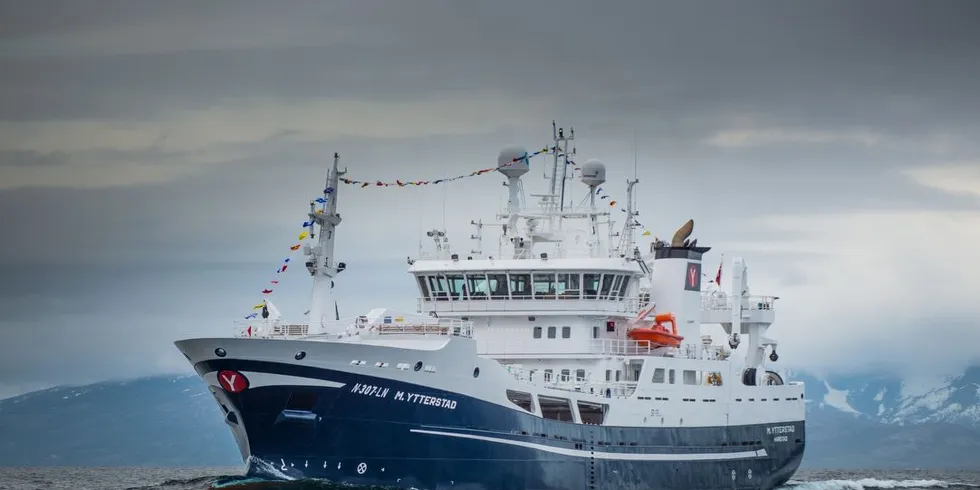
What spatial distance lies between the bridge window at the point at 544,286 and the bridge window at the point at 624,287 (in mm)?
2667

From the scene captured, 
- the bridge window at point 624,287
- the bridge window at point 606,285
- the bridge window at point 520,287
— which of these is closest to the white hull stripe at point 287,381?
the bridge window at point 520,287

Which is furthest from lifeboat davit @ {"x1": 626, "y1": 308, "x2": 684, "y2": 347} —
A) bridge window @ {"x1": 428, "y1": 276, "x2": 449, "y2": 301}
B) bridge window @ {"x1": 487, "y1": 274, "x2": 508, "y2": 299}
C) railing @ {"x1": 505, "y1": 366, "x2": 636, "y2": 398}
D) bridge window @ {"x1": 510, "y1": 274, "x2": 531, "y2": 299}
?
bridge window @ {"x1": 428, "y1": 276, "x2": 449, "y2": 301}

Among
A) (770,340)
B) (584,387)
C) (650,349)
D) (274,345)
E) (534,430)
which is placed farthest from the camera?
(770,340)

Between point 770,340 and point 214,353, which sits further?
point 770,340

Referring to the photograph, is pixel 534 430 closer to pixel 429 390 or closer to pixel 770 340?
pixel 429 390

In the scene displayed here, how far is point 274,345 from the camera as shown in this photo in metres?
37.0

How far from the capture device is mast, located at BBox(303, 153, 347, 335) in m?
39.4

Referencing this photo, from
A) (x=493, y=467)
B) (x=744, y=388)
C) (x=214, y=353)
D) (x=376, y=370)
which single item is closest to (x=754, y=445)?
(x=744, y=388)

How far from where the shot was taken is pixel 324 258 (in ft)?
130

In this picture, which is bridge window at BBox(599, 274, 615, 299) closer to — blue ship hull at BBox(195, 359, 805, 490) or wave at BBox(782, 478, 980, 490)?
blue ship hull at BBox(195, 359, 805, 490)

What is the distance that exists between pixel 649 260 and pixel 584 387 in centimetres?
1000

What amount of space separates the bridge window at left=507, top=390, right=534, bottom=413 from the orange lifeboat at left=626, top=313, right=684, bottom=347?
6167 mm

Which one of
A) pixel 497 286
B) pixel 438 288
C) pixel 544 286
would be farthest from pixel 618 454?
pixel 438 288

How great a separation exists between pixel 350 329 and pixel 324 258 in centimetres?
204
